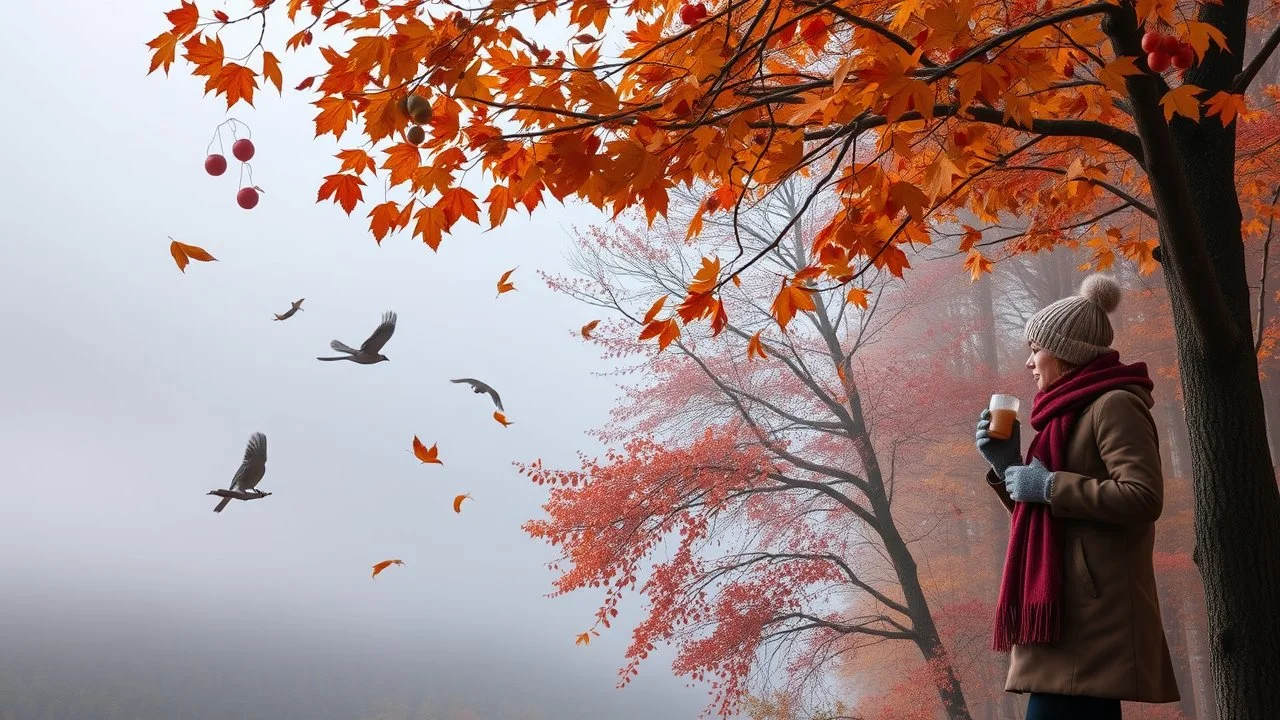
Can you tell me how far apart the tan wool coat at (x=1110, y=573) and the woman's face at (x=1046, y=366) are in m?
0.14

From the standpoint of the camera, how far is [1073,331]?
1.74 meters

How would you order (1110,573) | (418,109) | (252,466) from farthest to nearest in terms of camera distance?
(252,466) → (1110,573) → (418,109)

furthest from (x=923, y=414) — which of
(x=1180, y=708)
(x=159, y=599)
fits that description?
(x=159, y=599)

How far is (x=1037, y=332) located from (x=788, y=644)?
219 inches

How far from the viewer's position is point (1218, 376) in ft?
7.10

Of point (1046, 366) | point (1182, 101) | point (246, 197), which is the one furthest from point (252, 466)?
point (1182, 101)

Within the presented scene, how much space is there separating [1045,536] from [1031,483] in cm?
11

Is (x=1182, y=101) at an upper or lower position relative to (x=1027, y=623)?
upper

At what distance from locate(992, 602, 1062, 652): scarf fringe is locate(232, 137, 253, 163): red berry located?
1952mm

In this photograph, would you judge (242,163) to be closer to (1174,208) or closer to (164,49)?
(164,49)

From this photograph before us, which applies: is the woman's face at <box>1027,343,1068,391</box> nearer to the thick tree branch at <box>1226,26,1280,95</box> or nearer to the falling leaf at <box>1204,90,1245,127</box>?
the falling leaf at <box>1204,90,1245,127</box>

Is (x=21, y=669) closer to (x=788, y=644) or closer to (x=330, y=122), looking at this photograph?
(x=788, y=644)

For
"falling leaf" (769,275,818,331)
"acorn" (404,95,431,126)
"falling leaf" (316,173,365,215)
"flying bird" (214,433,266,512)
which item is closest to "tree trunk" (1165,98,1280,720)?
"falling leaf" (769,275,818,331)

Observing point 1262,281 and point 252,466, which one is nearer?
point 252,466
